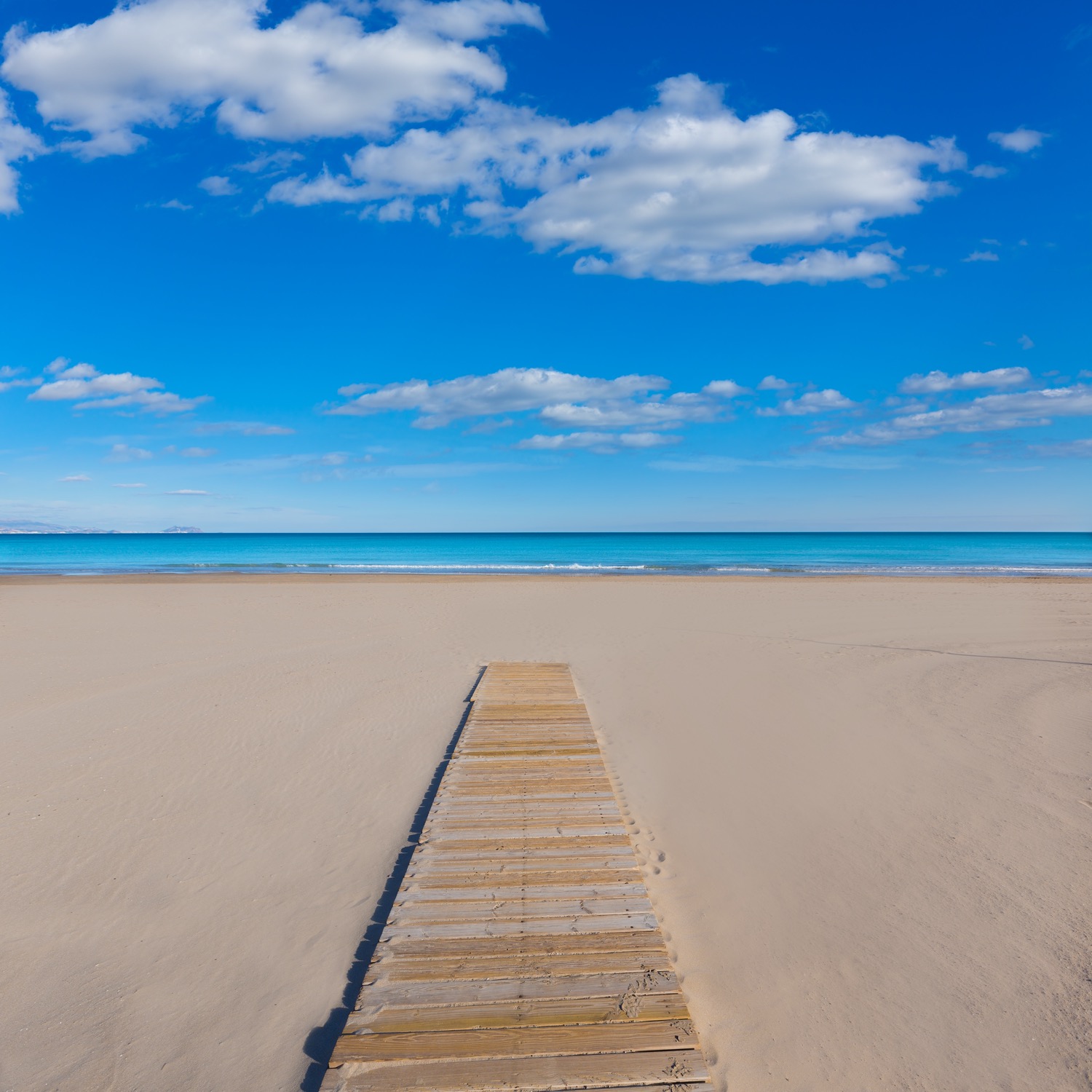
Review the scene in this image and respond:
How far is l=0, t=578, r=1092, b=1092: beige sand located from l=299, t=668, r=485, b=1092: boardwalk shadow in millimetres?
92

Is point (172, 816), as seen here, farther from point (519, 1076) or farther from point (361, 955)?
point (519, 1076)

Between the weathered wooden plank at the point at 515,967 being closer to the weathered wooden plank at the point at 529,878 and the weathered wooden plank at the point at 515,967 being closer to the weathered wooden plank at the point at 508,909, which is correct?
the weathered wooden plank at the point at 508,909

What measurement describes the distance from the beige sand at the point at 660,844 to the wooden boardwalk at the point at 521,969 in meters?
0.51

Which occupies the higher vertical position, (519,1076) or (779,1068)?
(519,1076)

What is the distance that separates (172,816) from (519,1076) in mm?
5116

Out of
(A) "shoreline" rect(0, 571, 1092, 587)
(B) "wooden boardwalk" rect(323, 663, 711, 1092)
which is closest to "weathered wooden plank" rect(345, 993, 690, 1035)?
(B) "wooden boardwalk" rect(323, 663, 711, 1092)

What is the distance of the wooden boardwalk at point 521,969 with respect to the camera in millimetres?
3496

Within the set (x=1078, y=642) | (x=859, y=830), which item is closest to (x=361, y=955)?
(x=859, y=830)

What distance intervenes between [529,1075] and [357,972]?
1.75 meters

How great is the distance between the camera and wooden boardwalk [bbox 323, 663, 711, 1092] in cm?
350

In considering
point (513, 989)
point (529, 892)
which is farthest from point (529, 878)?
point (513, 989)

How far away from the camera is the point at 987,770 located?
8.12 metres

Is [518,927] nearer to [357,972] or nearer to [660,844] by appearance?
[357,972]

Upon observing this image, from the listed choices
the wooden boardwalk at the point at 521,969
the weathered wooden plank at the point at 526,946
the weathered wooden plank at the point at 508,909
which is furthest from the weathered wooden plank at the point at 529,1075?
the weathered wooden plank at the point at 508,909
